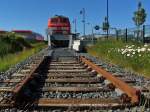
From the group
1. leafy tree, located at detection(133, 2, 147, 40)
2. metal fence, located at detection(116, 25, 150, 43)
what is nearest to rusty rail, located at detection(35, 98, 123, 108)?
metal fence, located at detection(116, 25, 150, 43)

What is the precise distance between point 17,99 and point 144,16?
3020 inches

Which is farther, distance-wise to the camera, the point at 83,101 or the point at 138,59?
the point at 138,59

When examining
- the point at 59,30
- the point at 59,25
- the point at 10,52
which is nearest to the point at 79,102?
the point at 10,52

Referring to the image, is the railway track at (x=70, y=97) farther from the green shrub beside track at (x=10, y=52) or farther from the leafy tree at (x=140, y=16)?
the leafy tree at (x=140, y=16)

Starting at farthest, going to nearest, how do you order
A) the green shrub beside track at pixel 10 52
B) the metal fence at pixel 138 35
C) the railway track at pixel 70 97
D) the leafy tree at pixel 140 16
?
1. the leafy tree at pixel 140 16
2. the metal fence at pixel 138 35
3. the green shrub beside track at pixel 10 52
4. the railway track at pixel 70 97

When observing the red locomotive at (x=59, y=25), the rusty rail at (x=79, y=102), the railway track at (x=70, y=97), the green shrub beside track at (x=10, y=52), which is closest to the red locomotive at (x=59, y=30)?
the red locomotive at (x=59, y=25)

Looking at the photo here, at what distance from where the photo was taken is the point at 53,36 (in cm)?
4253

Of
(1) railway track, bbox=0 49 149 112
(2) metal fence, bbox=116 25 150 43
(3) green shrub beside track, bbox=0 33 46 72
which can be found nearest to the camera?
(1) railway track, bbox=0 49 149 112

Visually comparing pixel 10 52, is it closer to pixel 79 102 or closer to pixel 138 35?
pixel 138 35

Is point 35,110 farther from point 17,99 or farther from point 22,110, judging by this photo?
point 17,99

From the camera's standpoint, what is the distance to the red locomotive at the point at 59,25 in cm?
4353

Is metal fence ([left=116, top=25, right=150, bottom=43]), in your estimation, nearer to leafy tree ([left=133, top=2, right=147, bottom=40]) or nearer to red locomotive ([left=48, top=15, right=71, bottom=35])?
red locomotive ([left=48, top=15, right=71, bottom=35])

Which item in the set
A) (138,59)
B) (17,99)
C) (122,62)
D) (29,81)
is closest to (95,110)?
(17,99)

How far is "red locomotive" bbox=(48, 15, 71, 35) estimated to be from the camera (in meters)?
43.5
